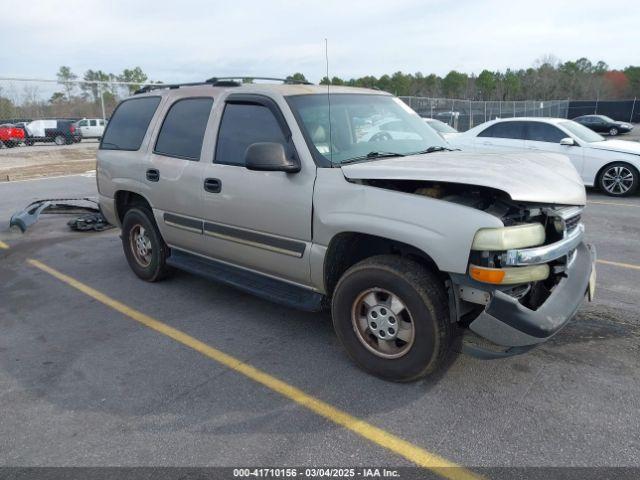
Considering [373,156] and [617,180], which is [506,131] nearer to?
[617,180]

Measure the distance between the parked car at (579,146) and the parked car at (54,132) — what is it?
22808 millimetres

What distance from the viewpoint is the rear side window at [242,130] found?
387 centimetres

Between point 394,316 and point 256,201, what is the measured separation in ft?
4.63

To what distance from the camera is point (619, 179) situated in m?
10.1

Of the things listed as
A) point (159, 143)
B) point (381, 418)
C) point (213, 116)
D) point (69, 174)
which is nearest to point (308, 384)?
point (381, 418)

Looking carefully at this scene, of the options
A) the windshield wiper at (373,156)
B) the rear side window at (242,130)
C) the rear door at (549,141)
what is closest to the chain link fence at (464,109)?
the rear door at (549,141)

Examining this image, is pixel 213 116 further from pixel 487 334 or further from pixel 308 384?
pixel 487 334

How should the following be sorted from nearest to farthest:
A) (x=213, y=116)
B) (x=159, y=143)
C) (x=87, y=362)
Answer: (x=87, y=362)
(x=213, y=116)
(x=159, y=143)

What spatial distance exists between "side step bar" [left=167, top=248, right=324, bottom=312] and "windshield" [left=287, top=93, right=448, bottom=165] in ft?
3.42

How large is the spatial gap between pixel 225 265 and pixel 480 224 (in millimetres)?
2433

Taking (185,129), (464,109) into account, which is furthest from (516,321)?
(464,109)

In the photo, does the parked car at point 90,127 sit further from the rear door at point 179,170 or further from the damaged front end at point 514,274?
the damaged front end at point 514,274

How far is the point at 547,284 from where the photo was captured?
320 cm

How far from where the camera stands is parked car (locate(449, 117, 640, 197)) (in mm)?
10062
